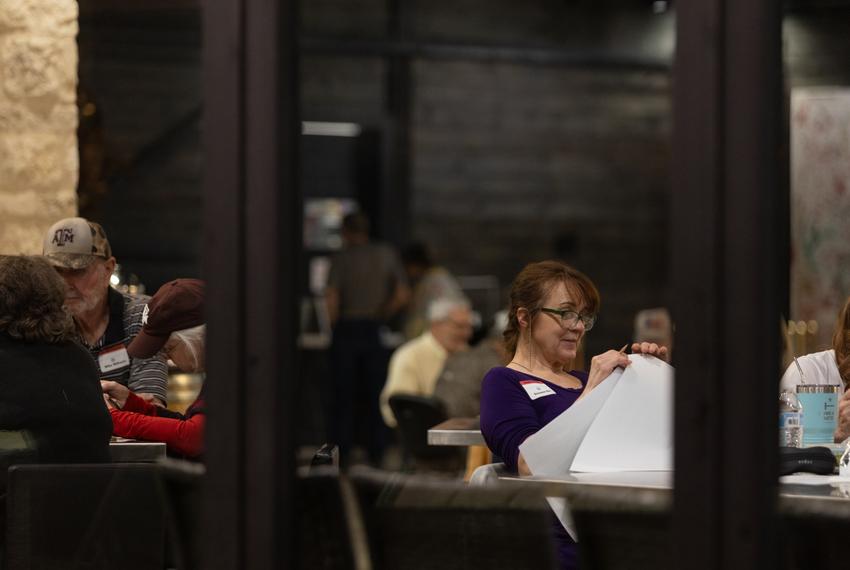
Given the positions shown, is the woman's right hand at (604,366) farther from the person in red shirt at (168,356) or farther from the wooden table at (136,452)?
the wooden table at (136,452)

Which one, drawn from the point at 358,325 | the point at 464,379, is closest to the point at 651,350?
the point at 464,379

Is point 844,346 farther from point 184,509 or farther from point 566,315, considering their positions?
point 184,509

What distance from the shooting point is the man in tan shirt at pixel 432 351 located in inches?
305

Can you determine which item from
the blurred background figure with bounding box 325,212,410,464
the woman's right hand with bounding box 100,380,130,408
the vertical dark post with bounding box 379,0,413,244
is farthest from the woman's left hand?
the vertical dark post with bounding box 379,0,413,244

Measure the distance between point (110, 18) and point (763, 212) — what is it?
392 inches

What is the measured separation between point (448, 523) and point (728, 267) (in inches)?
32.3

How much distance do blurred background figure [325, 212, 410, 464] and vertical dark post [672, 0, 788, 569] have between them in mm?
8443

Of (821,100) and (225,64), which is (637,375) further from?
(821,100)

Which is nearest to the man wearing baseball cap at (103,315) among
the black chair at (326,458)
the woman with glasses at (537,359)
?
the black chair at (326,458)

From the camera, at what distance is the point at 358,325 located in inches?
415

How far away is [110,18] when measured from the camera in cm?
1127

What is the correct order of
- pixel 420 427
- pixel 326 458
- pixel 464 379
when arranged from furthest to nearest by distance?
pixel 464 379, pixel 420 427, pixel 326 458

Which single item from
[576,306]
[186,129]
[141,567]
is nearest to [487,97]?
[186,129]

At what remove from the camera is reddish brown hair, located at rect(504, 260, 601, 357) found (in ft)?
12.4
